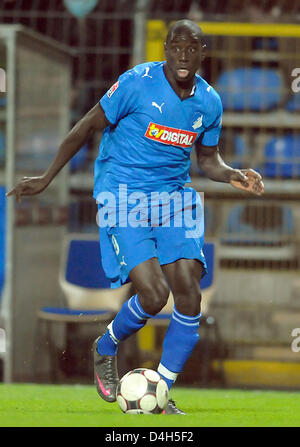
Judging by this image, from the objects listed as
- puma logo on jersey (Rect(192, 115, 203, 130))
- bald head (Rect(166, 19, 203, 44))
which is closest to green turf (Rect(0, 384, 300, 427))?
puma logo on jersey (Rect(192, 115, 203, 130))

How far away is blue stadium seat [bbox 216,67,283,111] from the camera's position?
848 centimetres

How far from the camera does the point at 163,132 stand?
521 cm

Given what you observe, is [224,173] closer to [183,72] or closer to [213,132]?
[213,132]

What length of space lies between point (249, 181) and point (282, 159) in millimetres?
3446

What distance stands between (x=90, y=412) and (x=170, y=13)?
411cm

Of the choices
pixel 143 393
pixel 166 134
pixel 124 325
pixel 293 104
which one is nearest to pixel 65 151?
pixel 166 134

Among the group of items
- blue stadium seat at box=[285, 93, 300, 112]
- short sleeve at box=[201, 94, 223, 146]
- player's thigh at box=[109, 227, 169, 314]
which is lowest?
player's thigh at box=[109, 227, 169, 314]

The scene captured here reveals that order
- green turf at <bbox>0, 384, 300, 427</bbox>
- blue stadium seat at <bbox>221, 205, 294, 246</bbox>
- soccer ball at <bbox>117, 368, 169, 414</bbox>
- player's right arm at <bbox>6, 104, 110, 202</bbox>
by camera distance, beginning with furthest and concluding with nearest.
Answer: blue stadium seat at <bbox>221, 205, 294, 246</bbox> < player's right arm at <bbox>6, 104, 110, 202</bbox> < soccer ball at <bbox>117, 368, 169, 414</bbox> < green turf at <bbox>0, 384, 300, 427</bbox>

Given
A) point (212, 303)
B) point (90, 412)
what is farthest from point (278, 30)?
point (90, 412)

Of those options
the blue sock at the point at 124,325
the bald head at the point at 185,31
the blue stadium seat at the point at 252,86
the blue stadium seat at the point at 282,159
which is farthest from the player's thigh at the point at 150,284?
the blue stadium seat at the point at 252,86

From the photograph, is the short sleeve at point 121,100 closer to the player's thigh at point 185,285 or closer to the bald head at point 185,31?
the bald head at point 185,31

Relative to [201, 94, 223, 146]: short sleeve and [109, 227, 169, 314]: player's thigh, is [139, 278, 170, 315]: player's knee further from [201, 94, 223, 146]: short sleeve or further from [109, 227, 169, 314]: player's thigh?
[201, 94, 223, 146]: short sleeve

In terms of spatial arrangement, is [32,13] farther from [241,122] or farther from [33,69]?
[241,122]

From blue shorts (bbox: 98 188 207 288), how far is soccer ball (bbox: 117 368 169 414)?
483 mm
